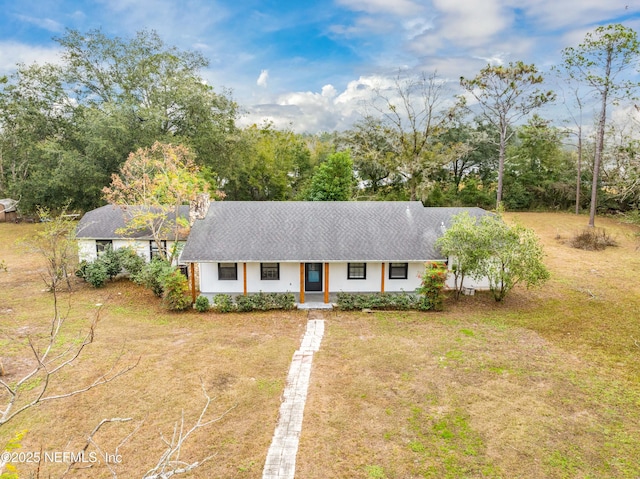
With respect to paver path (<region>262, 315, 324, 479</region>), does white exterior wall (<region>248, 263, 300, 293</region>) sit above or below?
above

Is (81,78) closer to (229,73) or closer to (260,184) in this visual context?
(229,73)

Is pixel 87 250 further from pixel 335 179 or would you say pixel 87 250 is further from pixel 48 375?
pixel 48 375

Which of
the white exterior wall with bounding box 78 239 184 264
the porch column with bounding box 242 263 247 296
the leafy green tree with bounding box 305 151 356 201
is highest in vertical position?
the leafy green tree with bounding box 305 151 356 201

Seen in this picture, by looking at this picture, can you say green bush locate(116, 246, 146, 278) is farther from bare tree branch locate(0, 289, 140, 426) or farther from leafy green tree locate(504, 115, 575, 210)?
leafy green tree locate(504, 115, 575, 210)

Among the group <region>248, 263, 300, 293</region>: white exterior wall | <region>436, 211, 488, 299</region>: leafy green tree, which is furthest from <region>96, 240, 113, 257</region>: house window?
<region>436, 211, 488, 299</region>: leafy green tree

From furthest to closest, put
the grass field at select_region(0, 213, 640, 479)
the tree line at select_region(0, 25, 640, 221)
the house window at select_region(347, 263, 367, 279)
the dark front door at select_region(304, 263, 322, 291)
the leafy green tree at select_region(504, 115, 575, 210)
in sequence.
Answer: the leafy green tree at select_region(504, 115, 575, 210) → the tree line at select_region(0, 25, 640, 221) → the dark front door at select_region(304, 263, 322, 291) → the house window at select_region(347, 263, 367, 279) → the grass field at select_region(0, 213, 640, 479)

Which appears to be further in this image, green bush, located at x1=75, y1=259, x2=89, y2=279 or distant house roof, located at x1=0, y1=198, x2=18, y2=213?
distant house roof, located at x1=0, y1=198, x2=18, y2=213

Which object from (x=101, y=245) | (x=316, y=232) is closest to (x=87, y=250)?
(x=101, y=245)
